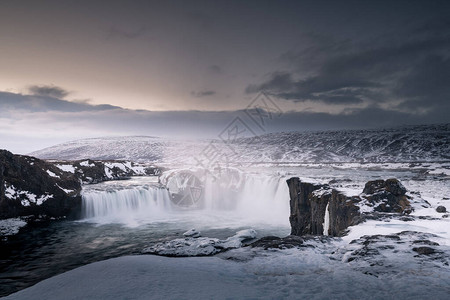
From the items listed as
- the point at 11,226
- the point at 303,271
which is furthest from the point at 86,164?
the point at 303,271

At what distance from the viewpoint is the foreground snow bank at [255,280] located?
6996mm

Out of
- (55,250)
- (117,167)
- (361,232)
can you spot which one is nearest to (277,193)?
(361,232)

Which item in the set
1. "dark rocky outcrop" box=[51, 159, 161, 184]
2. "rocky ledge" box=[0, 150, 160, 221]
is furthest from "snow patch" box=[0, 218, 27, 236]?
"dark rocky outcrop" box=[51, 159, 161, 184]

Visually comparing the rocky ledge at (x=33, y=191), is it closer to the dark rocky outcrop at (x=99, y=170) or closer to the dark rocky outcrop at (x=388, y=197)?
the dark rocky outcrop at (x=99, y=170)

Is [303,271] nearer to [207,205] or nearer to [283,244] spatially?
[283,244]

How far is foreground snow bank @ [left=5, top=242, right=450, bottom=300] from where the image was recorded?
700 centimetres

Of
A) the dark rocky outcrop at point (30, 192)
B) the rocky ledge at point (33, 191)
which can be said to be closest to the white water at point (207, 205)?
the rocky ledge at point (33, 191)

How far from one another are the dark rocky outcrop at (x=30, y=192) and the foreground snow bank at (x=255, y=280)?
1012 inches

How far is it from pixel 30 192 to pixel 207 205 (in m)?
25.0

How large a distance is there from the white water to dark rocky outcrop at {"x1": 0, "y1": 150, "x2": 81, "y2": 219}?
2575 mm

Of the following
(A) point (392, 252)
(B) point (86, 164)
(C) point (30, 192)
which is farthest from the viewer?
(B) point (86, 164)

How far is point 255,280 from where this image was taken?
805 cm

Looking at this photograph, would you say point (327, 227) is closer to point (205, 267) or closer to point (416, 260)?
point (416, 260)

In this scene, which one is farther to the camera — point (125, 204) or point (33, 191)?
point (125, 204)
